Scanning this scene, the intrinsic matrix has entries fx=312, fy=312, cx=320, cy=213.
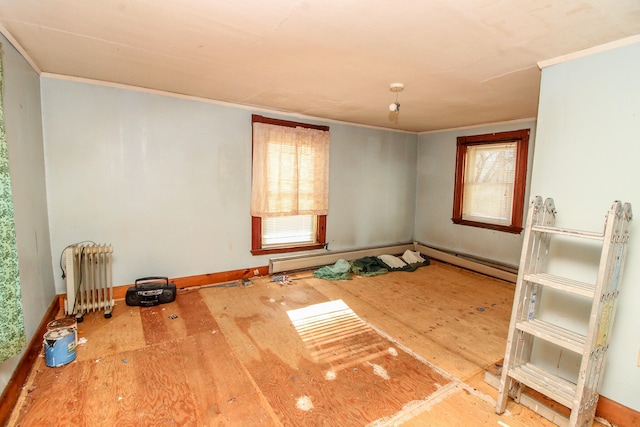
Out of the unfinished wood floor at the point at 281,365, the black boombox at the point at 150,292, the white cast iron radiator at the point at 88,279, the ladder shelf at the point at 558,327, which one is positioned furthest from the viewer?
the black boombox at the point at 150,292

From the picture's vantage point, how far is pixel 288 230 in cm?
461

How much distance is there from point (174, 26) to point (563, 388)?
10.2 feet

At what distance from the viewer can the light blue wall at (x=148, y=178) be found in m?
3.08

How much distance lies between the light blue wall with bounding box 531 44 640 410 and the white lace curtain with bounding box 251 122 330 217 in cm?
290

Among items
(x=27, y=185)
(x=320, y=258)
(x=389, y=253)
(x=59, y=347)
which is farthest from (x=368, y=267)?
(x=27, y=185)

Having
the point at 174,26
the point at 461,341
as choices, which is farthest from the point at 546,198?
the point at 174,26

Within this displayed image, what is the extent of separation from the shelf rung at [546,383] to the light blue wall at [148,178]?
3.19 metres

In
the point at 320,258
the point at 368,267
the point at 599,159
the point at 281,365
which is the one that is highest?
the point at 599,159

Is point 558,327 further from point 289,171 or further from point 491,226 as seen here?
point 289,171

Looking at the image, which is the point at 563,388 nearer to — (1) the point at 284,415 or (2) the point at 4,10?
(1) the point at 284,415

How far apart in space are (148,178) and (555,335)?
12.6 feet

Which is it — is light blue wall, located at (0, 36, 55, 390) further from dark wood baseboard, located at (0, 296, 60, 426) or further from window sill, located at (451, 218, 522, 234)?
window sill, located at (451, 218, 522, 234)

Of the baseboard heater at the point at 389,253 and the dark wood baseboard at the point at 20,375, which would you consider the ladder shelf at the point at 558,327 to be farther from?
the dark wood baseboard at the point at 20,375

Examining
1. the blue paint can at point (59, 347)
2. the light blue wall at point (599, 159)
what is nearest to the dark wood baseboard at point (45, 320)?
the blue paint can at point (59, 347)
